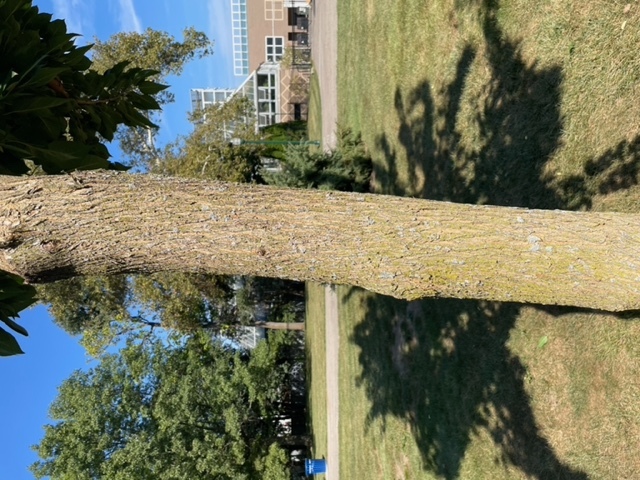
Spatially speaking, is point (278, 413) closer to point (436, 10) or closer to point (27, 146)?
point (436, 10)

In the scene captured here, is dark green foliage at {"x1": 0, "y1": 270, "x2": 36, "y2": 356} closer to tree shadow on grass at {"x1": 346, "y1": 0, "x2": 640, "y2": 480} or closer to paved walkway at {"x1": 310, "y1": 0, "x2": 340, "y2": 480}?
tree shadow on grass at {"x1": 346, "y1": 0, "x2": 640, "y2": 480}

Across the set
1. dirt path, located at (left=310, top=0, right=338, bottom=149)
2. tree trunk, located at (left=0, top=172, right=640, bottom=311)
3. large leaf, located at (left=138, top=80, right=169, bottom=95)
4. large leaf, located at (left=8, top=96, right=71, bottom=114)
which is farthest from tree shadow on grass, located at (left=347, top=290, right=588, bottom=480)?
dirt path, located at (left=310, top=0, right=338, bottom=149)

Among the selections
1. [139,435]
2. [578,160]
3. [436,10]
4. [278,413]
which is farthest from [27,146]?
[278,413]

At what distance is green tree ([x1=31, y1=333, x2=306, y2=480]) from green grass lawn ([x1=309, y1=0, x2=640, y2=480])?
1068 cm

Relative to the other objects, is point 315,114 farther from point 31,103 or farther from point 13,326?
point 13,326

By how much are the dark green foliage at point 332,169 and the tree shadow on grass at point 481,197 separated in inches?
70.7

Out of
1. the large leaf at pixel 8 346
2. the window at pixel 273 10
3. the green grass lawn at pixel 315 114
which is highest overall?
the window at pixel 273 10

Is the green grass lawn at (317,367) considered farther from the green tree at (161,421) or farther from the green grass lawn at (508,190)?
the green grass lawn at (508,190)

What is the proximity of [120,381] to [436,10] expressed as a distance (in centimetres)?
1883

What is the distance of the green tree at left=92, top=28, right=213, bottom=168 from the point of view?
1872 cm

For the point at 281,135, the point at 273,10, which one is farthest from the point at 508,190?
the point at 273,10

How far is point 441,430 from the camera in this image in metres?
8.88

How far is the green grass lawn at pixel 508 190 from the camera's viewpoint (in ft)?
18.2

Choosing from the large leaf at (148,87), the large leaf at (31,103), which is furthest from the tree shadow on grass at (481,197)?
the large leaf at (31,103)
